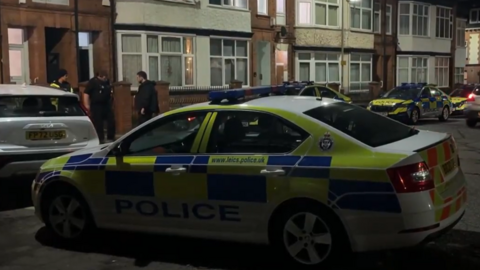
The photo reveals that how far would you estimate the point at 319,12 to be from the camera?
29.1 m

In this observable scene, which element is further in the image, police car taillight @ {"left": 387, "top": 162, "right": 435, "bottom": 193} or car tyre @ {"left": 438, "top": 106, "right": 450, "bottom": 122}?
car tyre @ {"left": 438, "top": 106, "right": 450, "bottom": 122}

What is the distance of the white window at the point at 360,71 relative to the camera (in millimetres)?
31584

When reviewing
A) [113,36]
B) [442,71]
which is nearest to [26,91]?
[113,36]

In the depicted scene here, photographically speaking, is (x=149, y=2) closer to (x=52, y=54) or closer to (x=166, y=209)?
(x=52, y=54)

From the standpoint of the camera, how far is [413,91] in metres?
21.3

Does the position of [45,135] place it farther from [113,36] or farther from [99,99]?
[113,36]

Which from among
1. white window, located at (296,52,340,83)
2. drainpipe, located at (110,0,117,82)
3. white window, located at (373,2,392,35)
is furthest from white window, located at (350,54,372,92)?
drainpipe, located at (110,0,117,82)

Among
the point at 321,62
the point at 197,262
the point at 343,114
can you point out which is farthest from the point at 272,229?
the point at 321,62

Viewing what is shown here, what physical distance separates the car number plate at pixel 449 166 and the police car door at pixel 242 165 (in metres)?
1.18

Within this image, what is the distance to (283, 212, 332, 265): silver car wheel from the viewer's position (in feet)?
16.1

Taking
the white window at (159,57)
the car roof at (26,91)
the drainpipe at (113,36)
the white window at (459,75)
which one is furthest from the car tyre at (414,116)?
the white window at (459,75)

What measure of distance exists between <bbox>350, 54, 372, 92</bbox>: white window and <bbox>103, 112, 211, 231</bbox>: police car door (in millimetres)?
26536

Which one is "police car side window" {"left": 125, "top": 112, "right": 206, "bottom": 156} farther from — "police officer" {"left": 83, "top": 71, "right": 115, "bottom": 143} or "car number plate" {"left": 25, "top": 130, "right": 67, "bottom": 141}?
"police officer" {"left": 83, "top": 71, "right": 115, "bottom": 143}

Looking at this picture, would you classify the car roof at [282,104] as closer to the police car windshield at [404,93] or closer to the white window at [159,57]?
the white window at [159,57]
